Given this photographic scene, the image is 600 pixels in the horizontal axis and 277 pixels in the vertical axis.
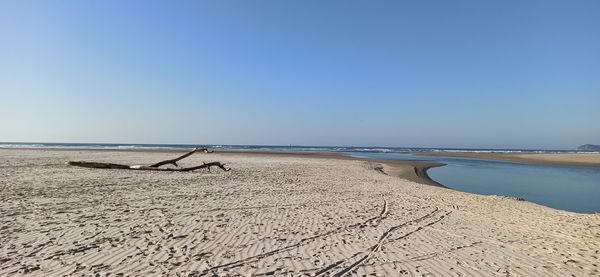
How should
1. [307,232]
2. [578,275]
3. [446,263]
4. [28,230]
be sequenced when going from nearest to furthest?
[578,275]
[446,263]
[28,230]
[307,232]

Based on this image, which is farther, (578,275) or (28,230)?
(28,230)

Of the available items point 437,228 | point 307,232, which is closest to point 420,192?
point 437,228

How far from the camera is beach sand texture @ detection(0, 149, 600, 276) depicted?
625 centimetres

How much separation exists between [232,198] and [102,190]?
4669mm

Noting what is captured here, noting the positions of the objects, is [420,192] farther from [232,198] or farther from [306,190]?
[232,198]

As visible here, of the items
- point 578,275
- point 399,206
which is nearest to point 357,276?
point 578,275

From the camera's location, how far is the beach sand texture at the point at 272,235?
6.25 meters

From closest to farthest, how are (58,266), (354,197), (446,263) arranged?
(58,266), (446,263), (354,197)

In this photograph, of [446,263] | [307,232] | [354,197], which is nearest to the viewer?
[446,263]

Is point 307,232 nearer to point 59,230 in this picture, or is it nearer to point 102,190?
point 59,230

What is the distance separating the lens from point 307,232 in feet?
28.7

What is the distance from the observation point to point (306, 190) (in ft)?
53.6

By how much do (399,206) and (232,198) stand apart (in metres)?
5.62

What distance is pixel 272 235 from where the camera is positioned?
8.34m
